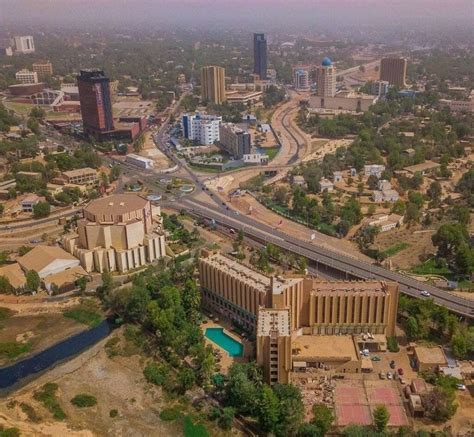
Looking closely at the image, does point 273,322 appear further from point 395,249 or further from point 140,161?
point 140,161

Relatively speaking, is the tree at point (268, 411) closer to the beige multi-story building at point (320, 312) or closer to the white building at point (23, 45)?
the beige multi-story building at point (320, 312)

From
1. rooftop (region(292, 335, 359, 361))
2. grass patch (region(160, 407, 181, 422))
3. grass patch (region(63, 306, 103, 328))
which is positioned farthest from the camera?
grass patch (region(63, 306, 103, 328))

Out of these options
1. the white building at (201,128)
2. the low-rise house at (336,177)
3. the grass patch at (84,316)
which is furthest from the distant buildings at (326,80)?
the grass patch at (84,316)

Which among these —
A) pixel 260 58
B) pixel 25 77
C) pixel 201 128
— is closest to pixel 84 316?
pixel 201 128

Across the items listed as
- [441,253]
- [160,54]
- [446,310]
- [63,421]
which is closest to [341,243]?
[441,253]

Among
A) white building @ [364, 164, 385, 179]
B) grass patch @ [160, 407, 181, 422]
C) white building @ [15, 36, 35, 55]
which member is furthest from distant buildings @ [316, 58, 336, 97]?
white building @ [15, 36, 35, 55]

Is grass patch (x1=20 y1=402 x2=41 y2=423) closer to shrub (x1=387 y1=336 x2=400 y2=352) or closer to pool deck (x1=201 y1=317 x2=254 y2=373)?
pool deck (x1=201 y1=317 x2=254 y2=373)

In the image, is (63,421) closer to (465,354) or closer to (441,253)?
(465,354)
